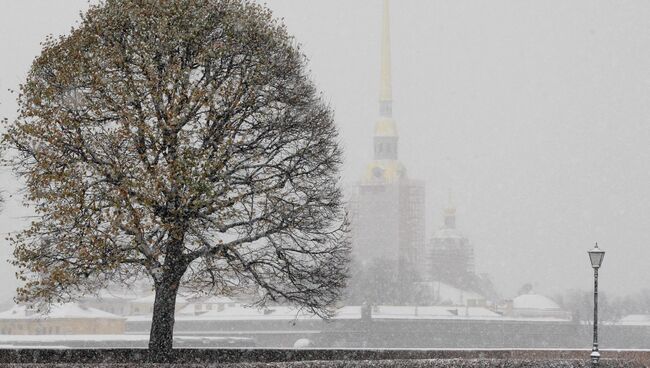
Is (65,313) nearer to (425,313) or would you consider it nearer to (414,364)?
(425,313)

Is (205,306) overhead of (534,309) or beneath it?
beneath

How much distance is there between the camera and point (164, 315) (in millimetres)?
29875

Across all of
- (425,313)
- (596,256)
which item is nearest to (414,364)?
(596,256)

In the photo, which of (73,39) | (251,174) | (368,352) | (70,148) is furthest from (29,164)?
(368,352)

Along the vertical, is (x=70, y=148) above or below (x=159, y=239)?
above

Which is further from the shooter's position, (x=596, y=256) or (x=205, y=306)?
(x=205, y=306)

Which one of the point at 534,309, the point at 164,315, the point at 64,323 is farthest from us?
the point at 534,309

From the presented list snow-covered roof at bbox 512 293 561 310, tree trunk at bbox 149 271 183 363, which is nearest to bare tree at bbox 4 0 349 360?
tree trunk at bbox 149 271 183 363

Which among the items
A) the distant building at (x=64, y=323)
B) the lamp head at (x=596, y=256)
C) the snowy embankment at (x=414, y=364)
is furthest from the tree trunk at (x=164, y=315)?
the distant building at (x=64, y=323)

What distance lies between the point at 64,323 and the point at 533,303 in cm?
8699

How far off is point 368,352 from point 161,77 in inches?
396

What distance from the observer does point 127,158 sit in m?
28.8

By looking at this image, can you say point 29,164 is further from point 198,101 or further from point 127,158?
point 198,101

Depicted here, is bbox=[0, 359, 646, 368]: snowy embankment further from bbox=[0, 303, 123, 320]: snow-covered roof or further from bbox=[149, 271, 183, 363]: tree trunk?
bbox=[0, 303, 123, 320]: snow-covered roof
